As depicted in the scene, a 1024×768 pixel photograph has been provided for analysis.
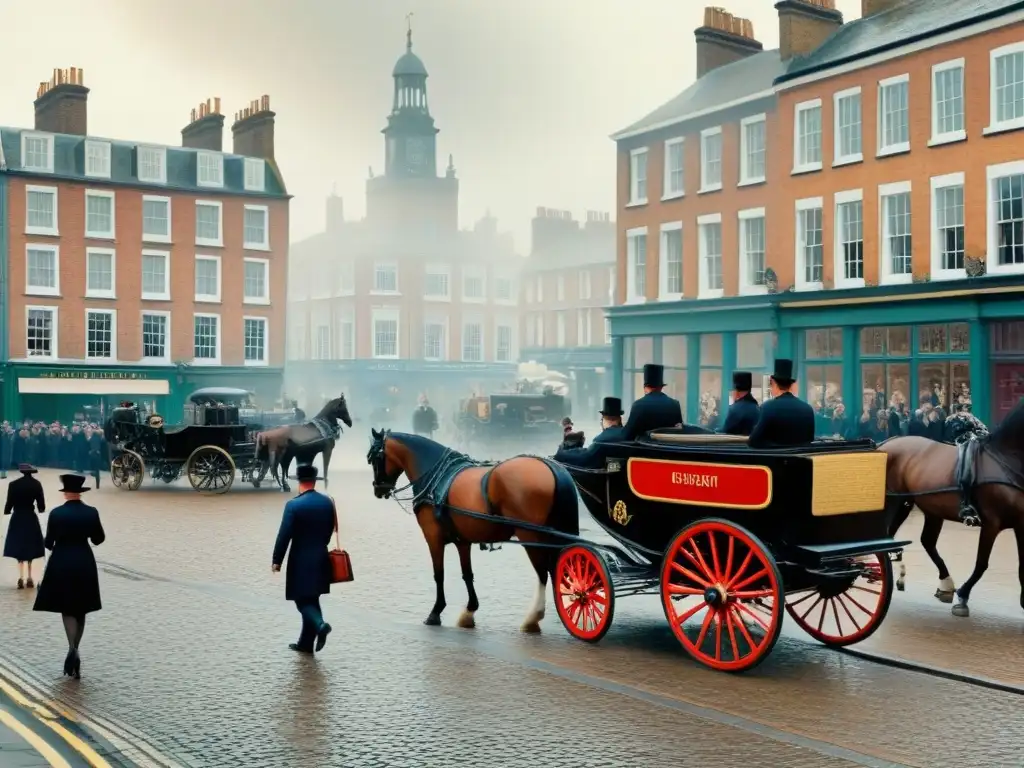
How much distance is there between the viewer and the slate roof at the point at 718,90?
34.4 m

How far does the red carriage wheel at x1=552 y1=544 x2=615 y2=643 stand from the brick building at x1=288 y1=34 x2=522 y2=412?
2602 inches

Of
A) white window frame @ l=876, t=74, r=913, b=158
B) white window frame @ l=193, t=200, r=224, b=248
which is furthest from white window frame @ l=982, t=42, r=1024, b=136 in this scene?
white window frame @ l=193, t=200, r=224, b=248

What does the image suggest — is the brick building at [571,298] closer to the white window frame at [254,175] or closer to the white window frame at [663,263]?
the white window frame at [254,175]

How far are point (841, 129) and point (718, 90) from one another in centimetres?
611

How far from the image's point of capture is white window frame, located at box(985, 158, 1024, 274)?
26062 mm

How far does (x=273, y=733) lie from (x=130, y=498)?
19411 millimetres

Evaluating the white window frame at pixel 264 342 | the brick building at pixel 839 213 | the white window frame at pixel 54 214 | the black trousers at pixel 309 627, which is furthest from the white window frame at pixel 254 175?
the black trousers at pixel 309 627

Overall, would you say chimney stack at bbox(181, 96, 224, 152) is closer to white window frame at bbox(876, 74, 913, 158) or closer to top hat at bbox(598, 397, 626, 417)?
white window frame at bbox(876, 74, 913, 158)

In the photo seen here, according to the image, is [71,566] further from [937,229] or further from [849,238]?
[849,238]

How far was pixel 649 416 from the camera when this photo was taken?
11.1 metres

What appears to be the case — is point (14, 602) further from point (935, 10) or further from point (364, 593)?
point (935, 10)

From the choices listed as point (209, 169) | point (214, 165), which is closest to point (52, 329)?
point (209, 169)

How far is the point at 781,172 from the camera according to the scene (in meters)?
32.5

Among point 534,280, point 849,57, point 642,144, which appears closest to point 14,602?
point 849,57
